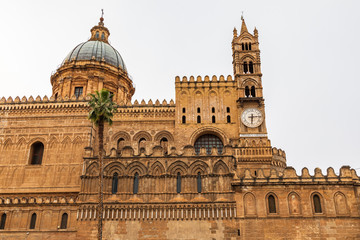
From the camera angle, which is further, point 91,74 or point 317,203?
point 91,74

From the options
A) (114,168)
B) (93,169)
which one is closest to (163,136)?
(114,168)

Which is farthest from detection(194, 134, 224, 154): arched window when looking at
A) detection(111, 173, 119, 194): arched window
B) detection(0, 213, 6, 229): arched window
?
detection(0, 213, 6, 229): arched window

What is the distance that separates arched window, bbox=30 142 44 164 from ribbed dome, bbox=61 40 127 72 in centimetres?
1330

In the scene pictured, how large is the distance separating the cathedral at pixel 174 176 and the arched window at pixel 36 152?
0.11 m

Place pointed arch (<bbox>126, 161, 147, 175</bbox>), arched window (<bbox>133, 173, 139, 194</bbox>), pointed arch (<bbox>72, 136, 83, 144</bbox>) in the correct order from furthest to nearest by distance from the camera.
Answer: pointed arch (<bbox>72, 136, 83, 144</bbox>) → pointed arch (<bbox>126, 161, 147, 175</bbox>) → arched window (<bbox>133, 173, 139, 194</bbox>)

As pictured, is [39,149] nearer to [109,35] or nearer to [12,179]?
[12,179]

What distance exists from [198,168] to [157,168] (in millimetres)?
3025

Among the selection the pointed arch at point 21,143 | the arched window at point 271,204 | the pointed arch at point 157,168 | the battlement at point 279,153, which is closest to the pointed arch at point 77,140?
the pointed arch at point 21,143

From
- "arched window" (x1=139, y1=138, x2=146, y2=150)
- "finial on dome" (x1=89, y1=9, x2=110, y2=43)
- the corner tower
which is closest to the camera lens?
"arched window" (x1=139, y1=138, x2=146, y2=150)

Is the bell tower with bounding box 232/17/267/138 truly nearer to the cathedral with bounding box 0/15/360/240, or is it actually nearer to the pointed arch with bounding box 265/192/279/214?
the cathedral with bounding box 0/15/360/240

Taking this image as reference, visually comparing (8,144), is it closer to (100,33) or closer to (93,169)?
(93,169)

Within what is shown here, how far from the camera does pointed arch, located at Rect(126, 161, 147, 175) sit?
27.0m

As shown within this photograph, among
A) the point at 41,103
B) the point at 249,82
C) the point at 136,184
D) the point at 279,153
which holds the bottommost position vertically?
the point at 136,184

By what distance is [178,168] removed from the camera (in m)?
27.0
